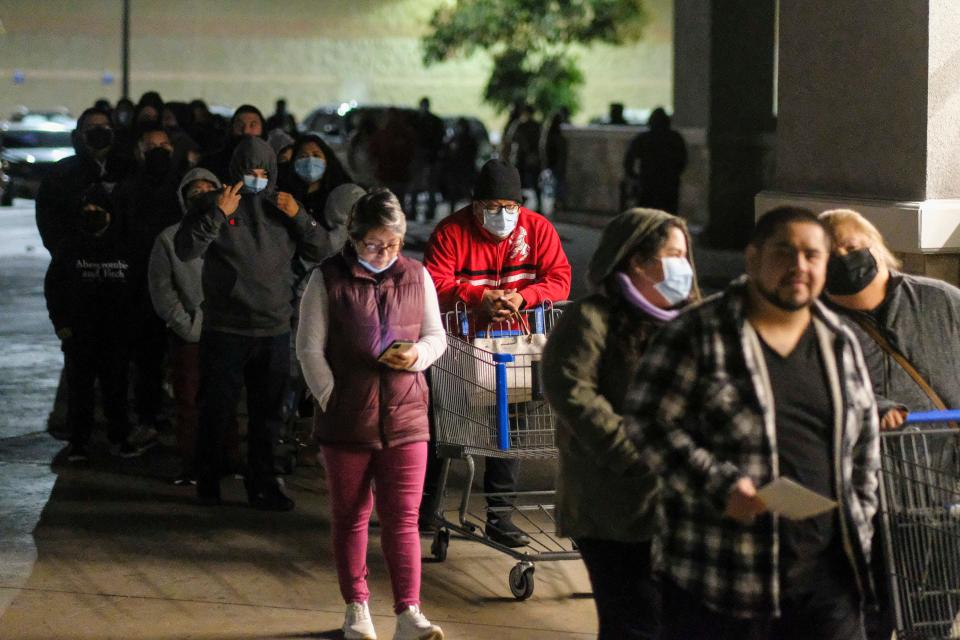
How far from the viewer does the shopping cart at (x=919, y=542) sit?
14.2 feet

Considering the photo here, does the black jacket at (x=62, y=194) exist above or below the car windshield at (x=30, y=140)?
below

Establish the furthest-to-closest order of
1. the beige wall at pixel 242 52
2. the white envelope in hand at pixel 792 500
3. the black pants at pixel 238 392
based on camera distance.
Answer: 1. the beige wall at pixel 242 52
2. the black pants at pixel 238 392
3. the white envelope in hand at pixel 792 500

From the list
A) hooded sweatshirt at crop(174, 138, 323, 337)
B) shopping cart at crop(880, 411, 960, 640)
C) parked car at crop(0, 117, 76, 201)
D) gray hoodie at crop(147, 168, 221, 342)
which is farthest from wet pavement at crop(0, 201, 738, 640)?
parked car at crop(0, 117, 76, 201)

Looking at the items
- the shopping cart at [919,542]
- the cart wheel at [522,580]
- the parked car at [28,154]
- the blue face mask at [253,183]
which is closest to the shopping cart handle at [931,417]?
Result: the shopping cart at [919,542]

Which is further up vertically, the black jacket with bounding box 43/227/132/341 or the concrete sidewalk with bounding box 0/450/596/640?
the black jacket with bounding box 43/227/132/341

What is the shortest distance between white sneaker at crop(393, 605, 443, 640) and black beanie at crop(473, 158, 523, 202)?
6.67ft

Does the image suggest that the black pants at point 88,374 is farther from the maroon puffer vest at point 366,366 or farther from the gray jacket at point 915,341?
the gray jacket at point 915,341

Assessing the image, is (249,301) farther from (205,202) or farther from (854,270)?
(854,270)

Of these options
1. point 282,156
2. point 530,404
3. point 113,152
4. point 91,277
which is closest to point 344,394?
point 530,404

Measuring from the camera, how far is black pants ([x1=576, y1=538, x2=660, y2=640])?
4.59 metres

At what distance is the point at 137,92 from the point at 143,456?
1923 inches

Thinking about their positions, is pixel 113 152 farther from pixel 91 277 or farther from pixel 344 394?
pixel 344 394

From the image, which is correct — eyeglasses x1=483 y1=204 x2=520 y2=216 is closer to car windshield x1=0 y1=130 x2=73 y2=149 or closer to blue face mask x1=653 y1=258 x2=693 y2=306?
blue face mask x1=653 y1=258 x2=693 y2=306

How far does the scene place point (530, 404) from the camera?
6.75 metres
